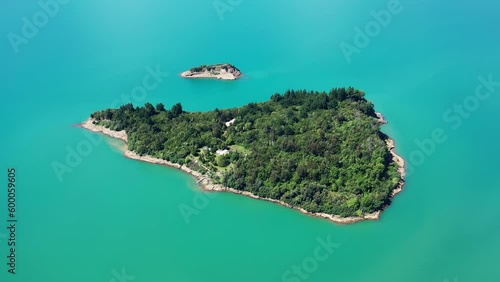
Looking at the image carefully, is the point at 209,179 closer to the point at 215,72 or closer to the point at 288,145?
the point at 288,145

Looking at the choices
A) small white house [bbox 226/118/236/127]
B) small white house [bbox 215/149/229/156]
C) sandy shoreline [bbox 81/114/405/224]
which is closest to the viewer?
sandy shoreline [bbox 81/114/405/224]

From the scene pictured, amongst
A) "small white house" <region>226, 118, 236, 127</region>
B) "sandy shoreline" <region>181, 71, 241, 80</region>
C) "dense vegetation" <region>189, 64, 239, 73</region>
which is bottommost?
"small white house" <region>226, 118, 236, 127</region>

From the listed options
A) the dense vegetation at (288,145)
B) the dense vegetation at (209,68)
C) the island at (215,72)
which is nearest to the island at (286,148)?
the dense vegetation at (288,145)

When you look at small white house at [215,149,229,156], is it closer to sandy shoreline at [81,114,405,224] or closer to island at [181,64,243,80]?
sandy shoreline at [81,114,405,224]

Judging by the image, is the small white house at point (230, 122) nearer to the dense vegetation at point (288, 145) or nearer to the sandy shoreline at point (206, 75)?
the dense vegetation at point (288, 145)

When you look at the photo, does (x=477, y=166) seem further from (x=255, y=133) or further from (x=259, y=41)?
(x=259, y=41)

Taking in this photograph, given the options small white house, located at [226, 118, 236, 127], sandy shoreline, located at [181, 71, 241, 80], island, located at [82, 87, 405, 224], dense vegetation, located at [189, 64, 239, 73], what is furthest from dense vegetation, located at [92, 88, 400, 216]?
dense vegetation, located at [189, 64, 239, 73]

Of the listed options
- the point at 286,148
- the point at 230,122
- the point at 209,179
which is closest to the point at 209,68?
the point at 230,122
